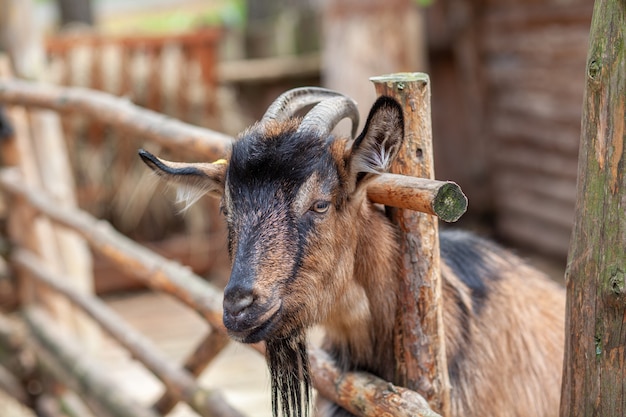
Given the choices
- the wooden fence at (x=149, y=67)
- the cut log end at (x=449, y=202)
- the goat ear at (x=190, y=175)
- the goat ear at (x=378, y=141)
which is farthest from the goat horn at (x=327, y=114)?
the wooden fence at (x=149, y=67)

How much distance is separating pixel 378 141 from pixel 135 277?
224 centimetres

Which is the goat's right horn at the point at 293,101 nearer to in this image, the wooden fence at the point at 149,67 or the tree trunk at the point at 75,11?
the wooden fence at the point at 149,67

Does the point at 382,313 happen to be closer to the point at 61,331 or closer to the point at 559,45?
the point at 61,331

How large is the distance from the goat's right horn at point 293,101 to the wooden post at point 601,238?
3.05 feet

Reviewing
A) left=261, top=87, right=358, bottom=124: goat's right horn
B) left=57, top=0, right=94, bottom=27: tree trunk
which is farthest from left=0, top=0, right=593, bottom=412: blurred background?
left=261, top=87, right=358, bottom=124: goat's right horn

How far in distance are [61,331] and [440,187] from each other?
3745mm

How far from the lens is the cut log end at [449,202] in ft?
6.72

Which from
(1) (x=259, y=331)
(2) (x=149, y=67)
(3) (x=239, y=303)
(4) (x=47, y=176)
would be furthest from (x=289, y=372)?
(2) (x=149, y=67)

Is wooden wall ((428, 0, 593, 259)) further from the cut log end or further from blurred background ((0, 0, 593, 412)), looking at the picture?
the cut log end

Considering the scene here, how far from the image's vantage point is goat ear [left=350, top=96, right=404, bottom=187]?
223 centimetres

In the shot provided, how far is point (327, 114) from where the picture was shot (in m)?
2.51

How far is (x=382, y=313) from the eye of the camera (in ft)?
8.39

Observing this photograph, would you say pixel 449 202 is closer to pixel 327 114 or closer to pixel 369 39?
pixel 327 114

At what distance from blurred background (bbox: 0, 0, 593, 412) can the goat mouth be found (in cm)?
486
